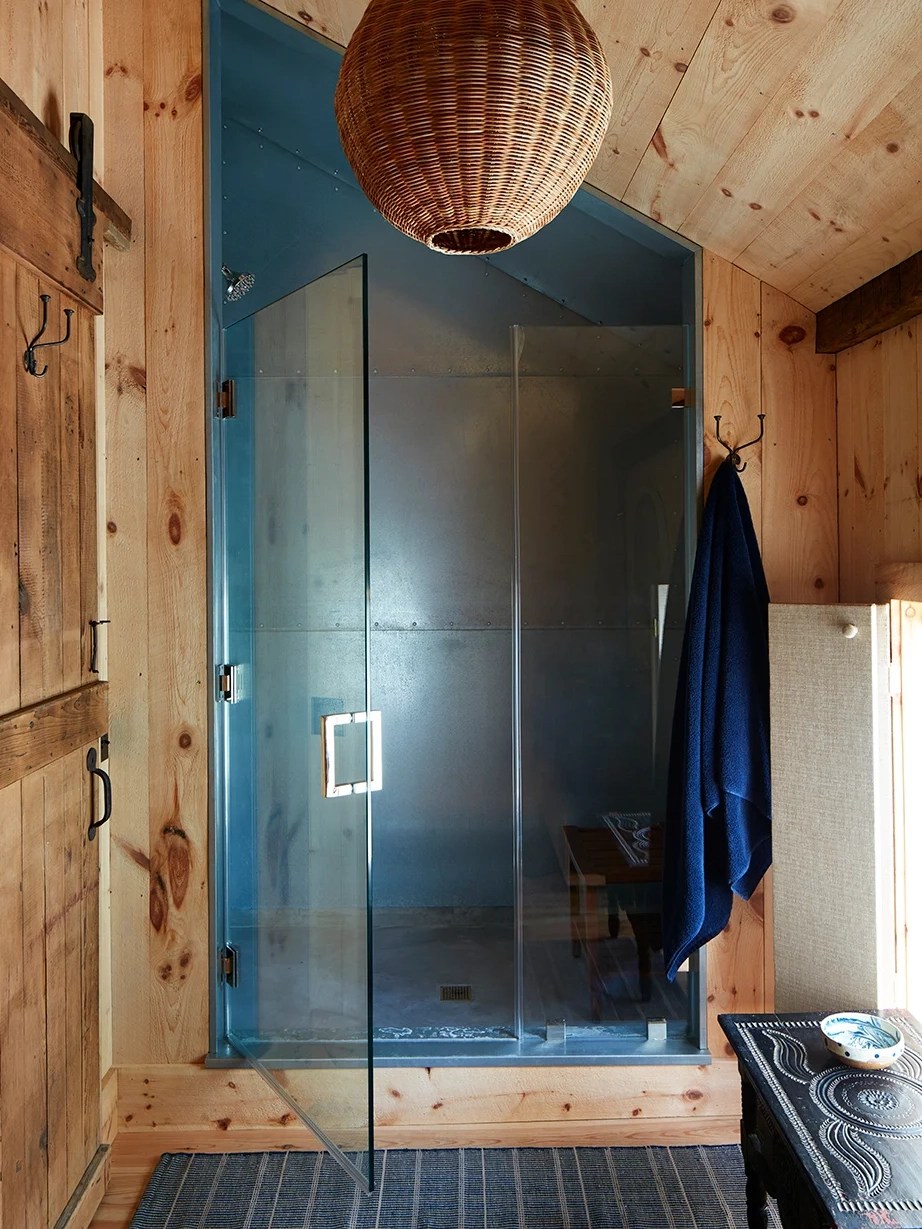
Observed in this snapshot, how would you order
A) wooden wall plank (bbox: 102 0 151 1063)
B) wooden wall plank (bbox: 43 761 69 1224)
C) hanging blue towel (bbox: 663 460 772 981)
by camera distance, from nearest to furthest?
wooden wall plank (bbox: 43 761 69 1224) < hanging blue towel (bbox: 663 460 772 981) < wooden wall plank (bbox: 102 0 151 1063)

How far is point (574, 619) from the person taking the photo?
7.68ft

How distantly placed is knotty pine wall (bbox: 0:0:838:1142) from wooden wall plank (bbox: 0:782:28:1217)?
24.3 inches

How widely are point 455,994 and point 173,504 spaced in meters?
1.45

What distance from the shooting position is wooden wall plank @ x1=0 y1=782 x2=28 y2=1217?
154 centimetres

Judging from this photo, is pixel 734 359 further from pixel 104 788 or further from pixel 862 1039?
pixel 104 788

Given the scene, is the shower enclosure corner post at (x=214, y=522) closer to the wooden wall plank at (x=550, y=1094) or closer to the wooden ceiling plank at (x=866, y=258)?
the wooden wall plank at (x=550, y=1094)

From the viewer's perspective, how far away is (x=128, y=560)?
87.6 inches

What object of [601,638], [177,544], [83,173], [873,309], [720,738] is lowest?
[720,738]

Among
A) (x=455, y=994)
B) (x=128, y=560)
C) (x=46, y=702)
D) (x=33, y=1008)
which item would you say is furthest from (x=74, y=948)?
(x=455, y=994)

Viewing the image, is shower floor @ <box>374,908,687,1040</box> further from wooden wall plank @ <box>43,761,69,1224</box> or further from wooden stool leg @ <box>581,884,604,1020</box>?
wooden wall plank @ <box>43,761,69,1224</box>

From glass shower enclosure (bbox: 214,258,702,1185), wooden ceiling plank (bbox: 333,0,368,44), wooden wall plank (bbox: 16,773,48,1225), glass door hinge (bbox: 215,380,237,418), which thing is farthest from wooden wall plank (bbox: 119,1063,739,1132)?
wooden ceiling plank (bbox: 333,0,368,44)

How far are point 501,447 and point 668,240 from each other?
0.67 meters

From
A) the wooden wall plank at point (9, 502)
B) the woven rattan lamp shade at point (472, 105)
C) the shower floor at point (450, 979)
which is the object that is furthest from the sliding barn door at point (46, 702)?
the woven rattan lamp shade at point (472, 105)

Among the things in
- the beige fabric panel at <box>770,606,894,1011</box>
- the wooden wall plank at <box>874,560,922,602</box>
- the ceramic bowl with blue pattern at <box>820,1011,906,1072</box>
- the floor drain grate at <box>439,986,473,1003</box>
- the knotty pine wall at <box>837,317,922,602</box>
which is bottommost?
the floor drain grate at <box>439,986,473,1003</box>
